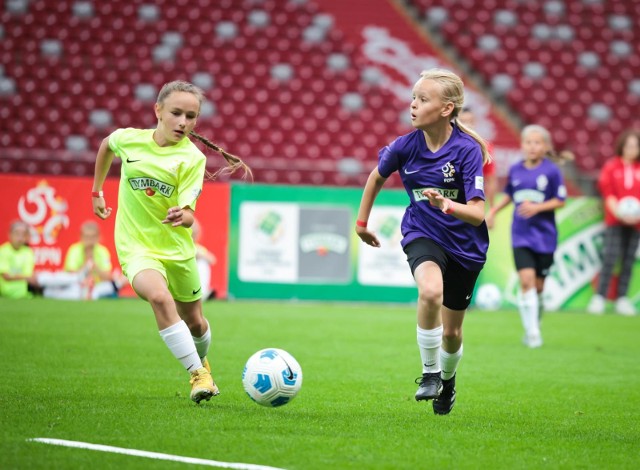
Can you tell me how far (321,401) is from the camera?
6527mm

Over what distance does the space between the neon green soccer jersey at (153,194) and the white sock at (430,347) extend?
157 centimetres

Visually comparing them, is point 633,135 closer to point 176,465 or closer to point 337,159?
point 337,159

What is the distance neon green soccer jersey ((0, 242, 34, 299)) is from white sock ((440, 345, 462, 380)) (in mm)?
9513

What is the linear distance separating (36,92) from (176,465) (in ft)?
56.1

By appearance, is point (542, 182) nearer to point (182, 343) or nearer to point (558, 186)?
point (558, 186)

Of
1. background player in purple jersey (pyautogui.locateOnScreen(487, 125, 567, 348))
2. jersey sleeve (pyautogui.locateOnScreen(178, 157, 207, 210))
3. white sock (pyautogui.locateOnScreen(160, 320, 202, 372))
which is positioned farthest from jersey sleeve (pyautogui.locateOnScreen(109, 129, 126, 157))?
background player in purple jersey (pyautogui.locateOnScreen(487, 125, 567, 348))

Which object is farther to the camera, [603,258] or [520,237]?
[603,258]

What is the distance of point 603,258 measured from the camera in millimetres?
16016

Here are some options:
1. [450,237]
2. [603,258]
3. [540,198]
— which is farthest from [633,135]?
[450,237]

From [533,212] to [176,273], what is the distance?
5.57 metres

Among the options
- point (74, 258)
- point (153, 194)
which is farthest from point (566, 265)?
point (153, 194)

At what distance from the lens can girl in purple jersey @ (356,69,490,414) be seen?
19.3ft

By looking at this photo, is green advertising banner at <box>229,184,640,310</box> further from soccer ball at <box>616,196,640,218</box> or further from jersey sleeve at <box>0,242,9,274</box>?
jersey sleeve at <box>0,242,9,274</box>

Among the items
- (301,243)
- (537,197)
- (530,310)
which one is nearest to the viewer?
(530,310)
